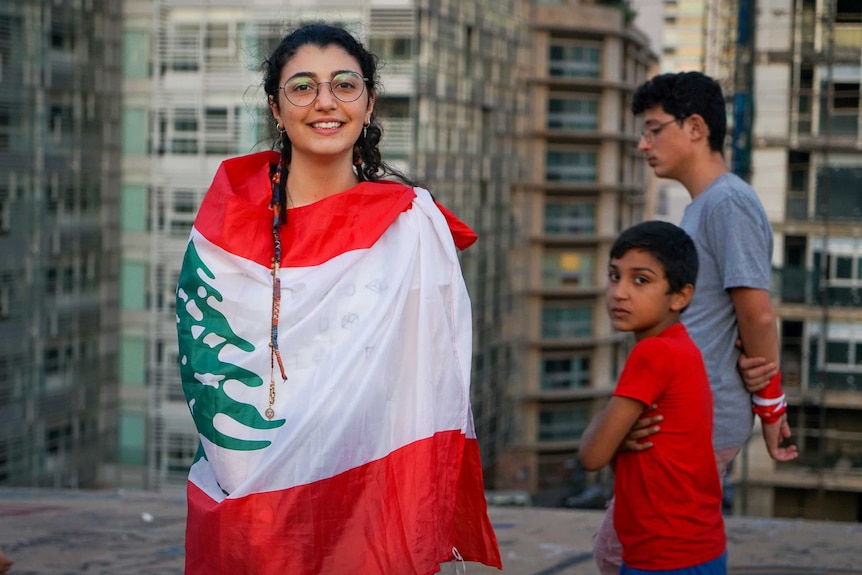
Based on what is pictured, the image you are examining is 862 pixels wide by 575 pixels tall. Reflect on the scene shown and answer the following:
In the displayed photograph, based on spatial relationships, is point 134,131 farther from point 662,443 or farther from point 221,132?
point 662,443

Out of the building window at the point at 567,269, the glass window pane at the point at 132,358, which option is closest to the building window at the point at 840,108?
the glass window pane at the point at 132,358

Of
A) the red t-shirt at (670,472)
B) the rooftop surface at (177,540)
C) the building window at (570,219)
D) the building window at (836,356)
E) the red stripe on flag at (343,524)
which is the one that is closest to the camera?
the red stripe on flag at (343,524)

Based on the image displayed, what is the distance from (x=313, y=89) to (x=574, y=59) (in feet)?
114

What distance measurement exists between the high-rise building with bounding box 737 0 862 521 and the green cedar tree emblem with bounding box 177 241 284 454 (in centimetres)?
1715

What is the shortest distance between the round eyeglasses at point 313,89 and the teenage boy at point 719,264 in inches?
28.4

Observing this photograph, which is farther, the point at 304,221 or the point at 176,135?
the point at 176,135

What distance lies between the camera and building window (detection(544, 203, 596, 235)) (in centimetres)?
3606

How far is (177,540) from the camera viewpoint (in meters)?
3.51

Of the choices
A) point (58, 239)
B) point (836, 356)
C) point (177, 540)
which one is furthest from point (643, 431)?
point (58, 239)

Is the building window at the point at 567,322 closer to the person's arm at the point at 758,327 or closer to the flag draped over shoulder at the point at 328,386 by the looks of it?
the person's arm at the point at 758,327

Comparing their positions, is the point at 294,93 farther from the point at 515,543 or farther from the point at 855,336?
the point at 855,336

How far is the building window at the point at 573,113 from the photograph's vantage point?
35781 mm

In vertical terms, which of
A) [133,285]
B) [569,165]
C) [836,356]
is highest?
[569,165]

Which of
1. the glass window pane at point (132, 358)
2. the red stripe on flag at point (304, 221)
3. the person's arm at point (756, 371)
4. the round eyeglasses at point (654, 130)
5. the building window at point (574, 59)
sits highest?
the building window at point (574, 59)
